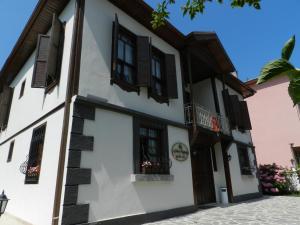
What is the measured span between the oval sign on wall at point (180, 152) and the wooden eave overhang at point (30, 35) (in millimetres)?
6086

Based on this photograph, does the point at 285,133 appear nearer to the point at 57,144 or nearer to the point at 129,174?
the point at 129,174

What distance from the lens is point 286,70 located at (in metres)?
0.98

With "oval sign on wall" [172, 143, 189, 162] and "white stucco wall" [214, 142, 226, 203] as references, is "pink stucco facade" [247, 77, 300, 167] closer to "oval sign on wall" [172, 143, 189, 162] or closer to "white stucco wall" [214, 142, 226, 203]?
"white stucco wall" [214, 142, 226, 203]

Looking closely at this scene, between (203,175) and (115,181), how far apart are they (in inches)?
217

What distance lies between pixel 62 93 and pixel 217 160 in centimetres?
797

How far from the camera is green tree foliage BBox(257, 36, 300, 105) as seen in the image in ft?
3.07

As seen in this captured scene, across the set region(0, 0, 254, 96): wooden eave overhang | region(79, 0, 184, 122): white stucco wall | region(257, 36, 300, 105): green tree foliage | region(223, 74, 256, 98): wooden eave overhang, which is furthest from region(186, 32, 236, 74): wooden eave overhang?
region(257, 36, 300, 105): green tree foliage

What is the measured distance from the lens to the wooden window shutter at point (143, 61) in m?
7.57

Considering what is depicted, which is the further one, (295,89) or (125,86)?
(125,86)

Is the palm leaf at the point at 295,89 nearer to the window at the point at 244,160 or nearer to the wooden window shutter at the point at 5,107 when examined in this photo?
the window at the point at 244,160

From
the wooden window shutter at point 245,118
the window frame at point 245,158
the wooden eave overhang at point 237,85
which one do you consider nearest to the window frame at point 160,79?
the wooden eave overhang at point 237,85

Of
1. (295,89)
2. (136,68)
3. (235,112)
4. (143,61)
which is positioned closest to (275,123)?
(235,112)

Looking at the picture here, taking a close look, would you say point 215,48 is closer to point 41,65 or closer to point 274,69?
point 41,65

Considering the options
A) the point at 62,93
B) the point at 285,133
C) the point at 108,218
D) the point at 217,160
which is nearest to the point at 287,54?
the point at 108,218
